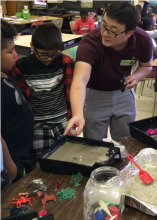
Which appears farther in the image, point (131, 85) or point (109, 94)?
point (109, 94)

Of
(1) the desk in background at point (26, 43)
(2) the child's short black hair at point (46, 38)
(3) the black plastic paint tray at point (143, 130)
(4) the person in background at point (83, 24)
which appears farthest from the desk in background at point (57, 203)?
(4) the person in background at point (83, 24)

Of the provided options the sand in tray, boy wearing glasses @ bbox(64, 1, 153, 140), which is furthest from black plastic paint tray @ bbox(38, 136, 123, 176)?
boy wearing glasses @ bbox(64, 1, 153, 140)

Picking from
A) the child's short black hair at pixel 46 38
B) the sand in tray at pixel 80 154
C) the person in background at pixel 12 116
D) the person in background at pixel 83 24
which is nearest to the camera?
the sand in tray at pixel 80 154

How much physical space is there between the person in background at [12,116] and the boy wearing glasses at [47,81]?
0.58ft

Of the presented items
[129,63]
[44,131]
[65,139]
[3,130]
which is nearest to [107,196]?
[65,139]

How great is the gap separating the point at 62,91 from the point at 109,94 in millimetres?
301

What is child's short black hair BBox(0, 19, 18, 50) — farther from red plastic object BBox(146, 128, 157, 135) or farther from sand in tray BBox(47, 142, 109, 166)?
red plastic object BBox(146, 128, 157, 135)

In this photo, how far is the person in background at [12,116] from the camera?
3.60 ft

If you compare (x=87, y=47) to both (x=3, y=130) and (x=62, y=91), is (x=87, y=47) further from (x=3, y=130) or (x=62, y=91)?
(x=3, y=130)

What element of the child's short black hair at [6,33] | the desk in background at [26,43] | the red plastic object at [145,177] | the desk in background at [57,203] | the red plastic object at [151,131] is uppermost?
the child's short black hair at [6,33]

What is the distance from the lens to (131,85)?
1.40 meters

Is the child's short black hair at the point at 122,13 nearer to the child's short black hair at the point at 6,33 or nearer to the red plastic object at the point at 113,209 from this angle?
the child's short black hair at the point at 6,33

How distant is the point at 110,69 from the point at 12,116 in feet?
2.08

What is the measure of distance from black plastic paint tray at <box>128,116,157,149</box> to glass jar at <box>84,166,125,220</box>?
Result: 447 millimetres
